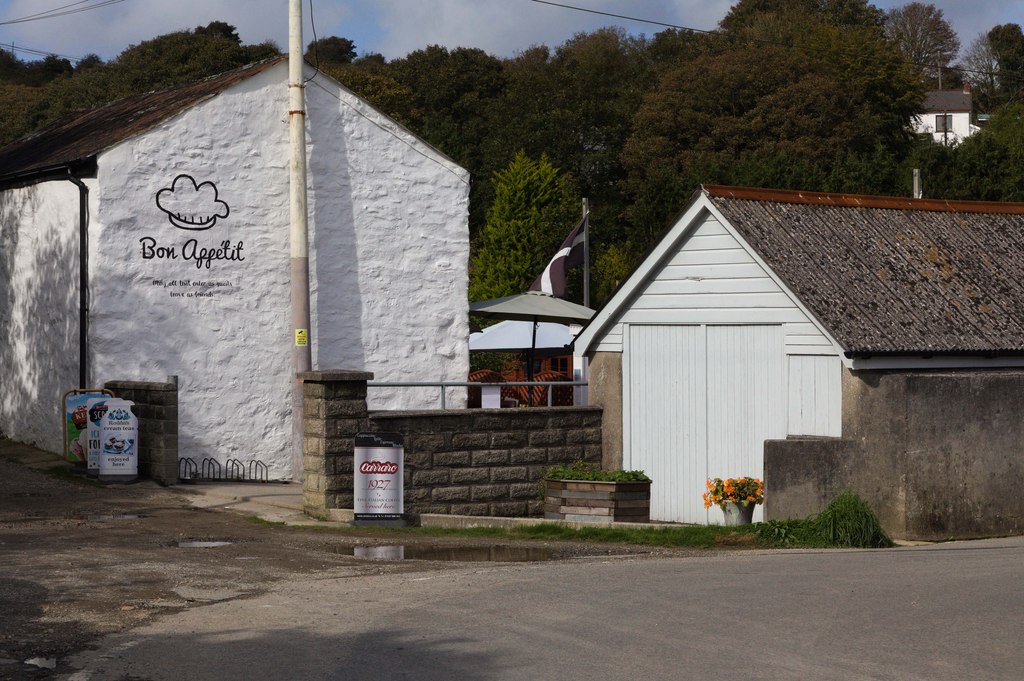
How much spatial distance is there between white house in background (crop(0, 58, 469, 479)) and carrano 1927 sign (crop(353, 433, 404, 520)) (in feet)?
20.3

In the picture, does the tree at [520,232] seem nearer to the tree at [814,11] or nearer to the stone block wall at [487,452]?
the stone block wall at [487,452]

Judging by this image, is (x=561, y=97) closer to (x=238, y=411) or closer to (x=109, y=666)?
(x=238, y=411)

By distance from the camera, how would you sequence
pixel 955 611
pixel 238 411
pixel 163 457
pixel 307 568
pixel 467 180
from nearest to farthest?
pixel 955 611 < pixel 307 568 < pixel 163 457 < pixel 238 411 < pixel 467 180

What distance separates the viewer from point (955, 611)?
980cm

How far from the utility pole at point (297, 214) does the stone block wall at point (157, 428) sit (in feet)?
8.33

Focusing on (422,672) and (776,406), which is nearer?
(422,672)

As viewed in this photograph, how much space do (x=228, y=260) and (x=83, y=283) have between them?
87.9 inches

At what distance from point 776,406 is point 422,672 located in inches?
394

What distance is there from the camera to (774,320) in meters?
16.9

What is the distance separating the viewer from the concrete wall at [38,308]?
2158 cm

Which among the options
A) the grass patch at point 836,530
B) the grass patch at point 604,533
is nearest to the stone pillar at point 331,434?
the grass patch at point 604,533

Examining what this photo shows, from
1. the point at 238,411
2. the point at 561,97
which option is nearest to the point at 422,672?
the point at 238,411

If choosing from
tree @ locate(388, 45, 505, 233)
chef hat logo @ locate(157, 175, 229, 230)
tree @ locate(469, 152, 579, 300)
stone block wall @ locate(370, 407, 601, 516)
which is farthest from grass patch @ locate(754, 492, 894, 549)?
tree @ locate(388, 45, 505, 233)

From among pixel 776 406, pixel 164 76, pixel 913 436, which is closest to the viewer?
pixel 913 436
